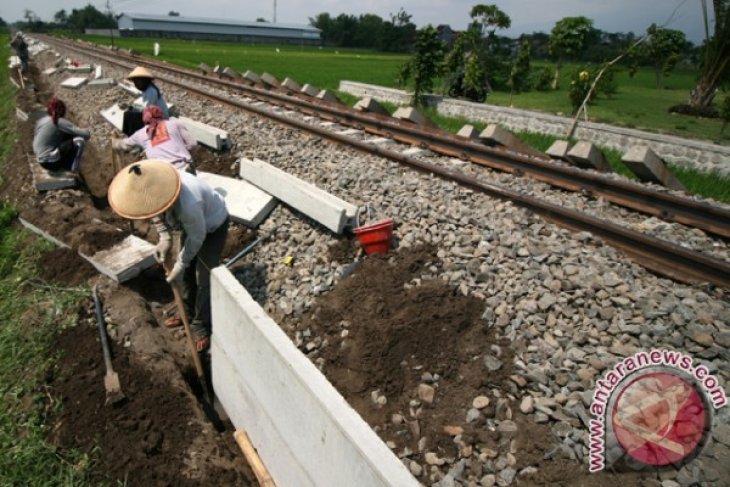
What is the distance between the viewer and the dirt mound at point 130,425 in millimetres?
3367

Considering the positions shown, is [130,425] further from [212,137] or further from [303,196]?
[212,137]

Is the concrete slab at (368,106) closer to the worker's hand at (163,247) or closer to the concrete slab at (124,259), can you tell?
the concrete slab at (124,259)

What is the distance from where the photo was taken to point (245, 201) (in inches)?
233

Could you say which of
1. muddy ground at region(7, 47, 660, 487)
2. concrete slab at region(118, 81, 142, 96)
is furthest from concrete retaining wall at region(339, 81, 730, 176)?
concrete slab at region(118, 81, 142, 96)

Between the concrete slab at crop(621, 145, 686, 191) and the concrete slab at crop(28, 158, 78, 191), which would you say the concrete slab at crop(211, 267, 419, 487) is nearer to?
the concrete slab at crop(28, 158, 78, 191)

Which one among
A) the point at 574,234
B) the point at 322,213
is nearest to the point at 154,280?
the point at 322,213

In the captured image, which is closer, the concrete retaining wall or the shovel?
the shovel

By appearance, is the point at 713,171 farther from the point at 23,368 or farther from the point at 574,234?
the point at 23,368

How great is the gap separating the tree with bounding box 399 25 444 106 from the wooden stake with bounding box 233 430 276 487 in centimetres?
1310

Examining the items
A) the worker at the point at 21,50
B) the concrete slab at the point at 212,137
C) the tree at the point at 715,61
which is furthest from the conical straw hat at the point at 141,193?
the worker at the point at 21,50

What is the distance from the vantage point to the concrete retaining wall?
339 inches

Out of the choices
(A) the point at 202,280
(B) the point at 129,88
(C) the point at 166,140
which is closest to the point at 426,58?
(B) the point at 129,88

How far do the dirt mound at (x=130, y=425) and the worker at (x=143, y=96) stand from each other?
388 cm

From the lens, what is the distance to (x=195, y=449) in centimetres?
361
